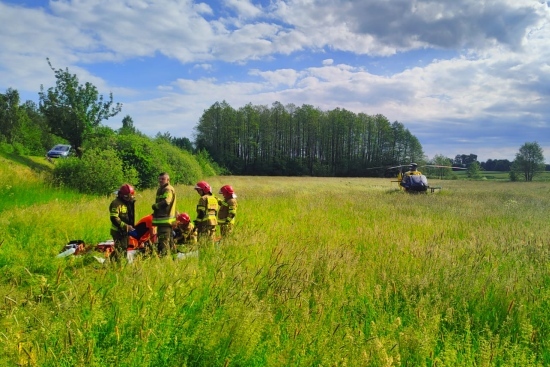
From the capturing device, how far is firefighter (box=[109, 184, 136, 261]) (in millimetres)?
7270

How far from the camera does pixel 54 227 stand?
8.12 metres

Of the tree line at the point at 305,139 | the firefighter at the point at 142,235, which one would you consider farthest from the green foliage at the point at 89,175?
the tree line at the point at 305,139

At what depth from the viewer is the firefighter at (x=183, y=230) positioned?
7559 mm

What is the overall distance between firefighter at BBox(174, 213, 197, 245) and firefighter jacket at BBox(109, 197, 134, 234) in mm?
985

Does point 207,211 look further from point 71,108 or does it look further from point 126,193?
point 71,108

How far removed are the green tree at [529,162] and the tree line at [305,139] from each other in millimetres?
17719

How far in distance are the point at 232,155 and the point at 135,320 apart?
66998 millimetres

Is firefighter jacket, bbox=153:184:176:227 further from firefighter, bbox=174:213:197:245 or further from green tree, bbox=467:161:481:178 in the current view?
green tree, bbox=467:161:481:178

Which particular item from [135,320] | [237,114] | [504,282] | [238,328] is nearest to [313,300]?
[238,328]

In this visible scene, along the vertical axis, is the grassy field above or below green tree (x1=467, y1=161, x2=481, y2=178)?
below

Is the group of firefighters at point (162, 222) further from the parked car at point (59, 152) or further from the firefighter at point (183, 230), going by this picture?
the parked car at point (59, 152)

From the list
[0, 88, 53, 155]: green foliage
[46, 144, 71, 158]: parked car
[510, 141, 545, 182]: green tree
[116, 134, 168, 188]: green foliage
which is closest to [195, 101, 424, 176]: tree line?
[510, 141, 545, 182]: green tree

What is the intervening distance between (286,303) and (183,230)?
4298 millimetres

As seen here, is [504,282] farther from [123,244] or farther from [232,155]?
[232,155]
